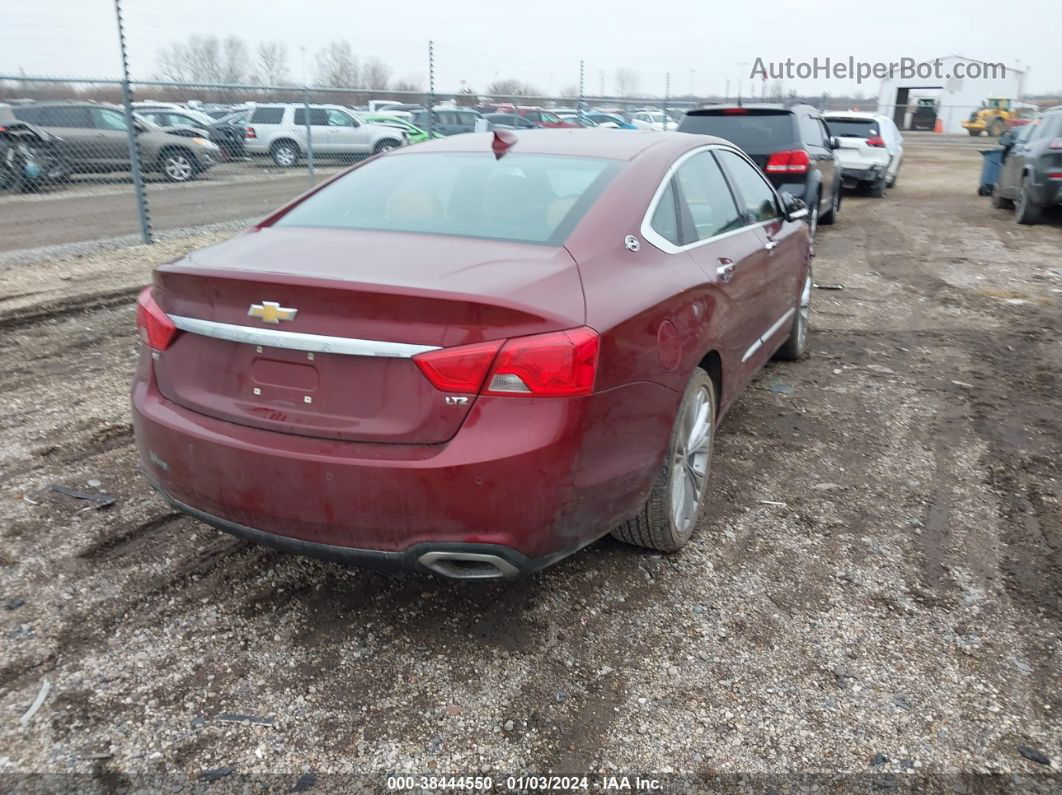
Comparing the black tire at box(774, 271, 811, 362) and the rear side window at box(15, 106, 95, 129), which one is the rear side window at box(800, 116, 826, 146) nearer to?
the black tire at box(774, 271, 811, 362)

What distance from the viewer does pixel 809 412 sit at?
5262 mm

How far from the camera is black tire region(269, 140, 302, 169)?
16031 mm

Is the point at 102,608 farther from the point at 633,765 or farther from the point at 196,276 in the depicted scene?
the point at 633,765

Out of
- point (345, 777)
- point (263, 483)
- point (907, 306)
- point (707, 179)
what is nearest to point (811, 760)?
point (345, 777)

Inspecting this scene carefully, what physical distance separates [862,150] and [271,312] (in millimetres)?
16161

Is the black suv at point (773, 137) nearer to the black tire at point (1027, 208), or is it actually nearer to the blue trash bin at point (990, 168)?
the black tire at point (1027, 208)

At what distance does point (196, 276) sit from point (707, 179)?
7.89 feet

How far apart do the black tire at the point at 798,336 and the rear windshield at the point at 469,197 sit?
9.18 ft

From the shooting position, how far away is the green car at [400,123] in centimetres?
2312

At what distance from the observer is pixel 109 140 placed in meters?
15.0

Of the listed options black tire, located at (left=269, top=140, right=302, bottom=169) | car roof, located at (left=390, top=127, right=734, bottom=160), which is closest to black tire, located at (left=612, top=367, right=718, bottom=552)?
car roof, located at (left=390, top=127, right=734, bottom=160)

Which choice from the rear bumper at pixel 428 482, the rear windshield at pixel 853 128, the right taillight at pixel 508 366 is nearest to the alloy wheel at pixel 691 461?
the rear bumper at pixel 428 482

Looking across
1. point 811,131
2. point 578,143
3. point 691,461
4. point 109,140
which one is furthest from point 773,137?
point 109,140

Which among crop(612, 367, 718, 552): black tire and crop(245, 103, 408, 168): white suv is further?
crop(245, 103, 408, 168): white suv
